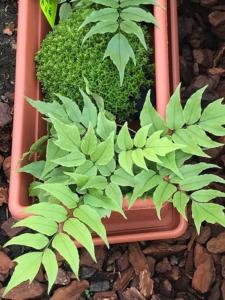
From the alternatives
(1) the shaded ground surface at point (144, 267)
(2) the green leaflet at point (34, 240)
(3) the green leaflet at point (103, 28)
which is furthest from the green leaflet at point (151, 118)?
(1) the shaded ground surface at point (144, 267)

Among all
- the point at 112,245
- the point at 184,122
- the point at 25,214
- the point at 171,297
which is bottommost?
the point at 171,297

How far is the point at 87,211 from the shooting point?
129cm

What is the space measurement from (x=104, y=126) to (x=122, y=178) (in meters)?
0.13

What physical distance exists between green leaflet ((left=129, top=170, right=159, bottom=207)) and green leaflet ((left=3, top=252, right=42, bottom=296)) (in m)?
0.25

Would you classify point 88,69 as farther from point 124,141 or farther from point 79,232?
point 79,232

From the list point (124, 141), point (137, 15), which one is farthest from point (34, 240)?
point (137, 15)

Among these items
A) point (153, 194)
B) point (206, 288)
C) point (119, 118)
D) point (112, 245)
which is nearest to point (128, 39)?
point (119, 118)

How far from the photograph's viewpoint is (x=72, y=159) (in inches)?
52.4

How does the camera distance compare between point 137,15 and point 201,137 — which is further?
point 137,15

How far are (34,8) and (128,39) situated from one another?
30cm

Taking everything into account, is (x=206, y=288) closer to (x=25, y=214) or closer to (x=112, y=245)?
(x=112, y=245)

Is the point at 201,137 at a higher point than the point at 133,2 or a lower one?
lower

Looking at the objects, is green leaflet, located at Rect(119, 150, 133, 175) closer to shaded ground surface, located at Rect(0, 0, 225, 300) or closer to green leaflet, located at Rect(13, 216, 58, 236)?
green leaflet, located at Rect(13, 216, 58, 236)

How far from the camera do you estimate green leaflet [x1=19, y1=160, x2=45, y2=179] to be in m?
1.45
